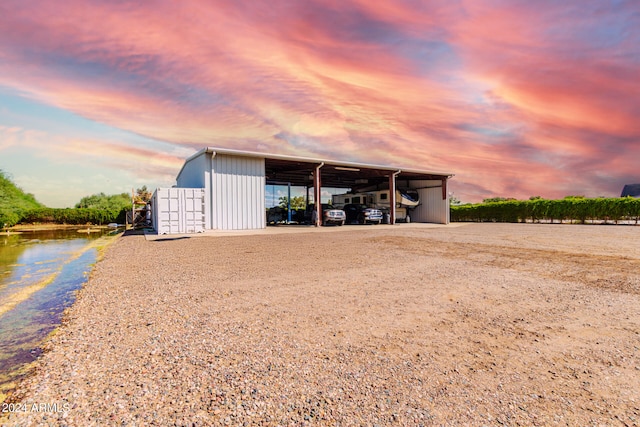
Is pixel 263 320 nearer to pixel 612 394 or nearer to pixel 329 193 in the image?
pixel 612 394

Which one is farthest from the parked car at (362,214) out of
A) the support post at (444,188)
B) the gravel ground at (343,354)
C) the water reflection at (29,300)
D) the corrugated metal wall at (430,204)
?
the gravel ground at (343,354)

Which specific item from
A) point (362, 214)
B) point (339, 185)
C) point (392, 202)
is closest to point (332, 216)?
point (362, 214)

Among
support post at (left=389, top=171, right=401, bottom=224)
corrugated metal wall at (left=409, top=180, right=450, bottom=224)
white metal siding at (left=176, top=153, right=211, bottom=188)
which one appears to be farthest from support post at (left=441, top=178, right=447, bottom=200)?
white metal siding at (left=176, top=153, right=211, bottom=188)

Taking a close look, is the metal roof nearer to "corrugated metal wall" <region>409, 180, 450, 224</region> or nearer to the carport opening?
the carport opening

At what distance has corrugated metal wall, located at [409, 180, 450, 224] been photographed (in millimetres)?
25934

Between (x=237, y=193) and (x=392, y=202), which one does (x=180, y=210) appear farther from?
(x=392, y=202)

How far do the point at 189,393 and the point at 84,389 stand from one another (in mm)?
721

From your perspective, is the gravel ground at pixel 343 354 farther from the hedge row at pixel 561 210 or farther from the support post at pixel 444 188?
the hedge row at pixel 561 210

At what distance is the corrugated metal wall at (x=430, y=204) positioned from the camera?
85.1 ft

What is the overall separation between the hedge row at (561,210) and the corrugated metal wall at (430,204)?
268 inches

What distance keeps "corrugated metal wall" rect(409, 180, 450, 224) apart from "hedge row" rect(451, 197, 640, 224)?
6.81m

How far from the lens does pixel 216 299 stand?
4.17 meters

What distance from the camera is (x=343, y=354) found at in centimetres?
257

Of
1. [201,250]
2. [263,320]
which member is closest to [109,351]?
[263,320]
